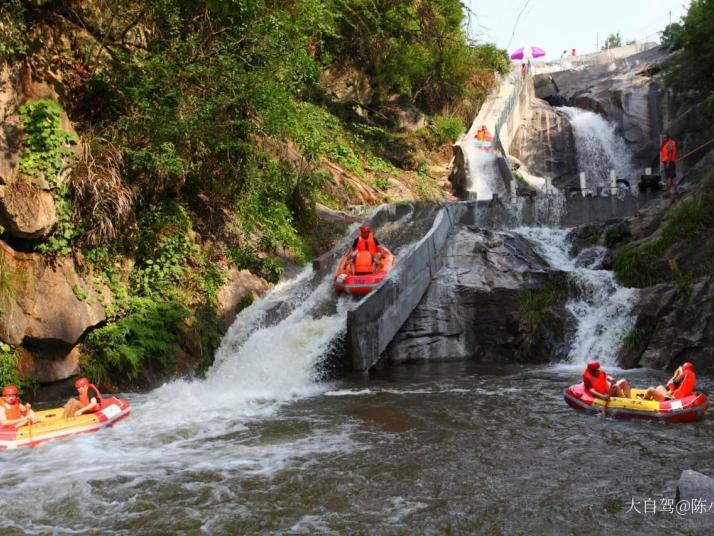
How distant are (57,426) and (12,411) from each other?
22.3 inches

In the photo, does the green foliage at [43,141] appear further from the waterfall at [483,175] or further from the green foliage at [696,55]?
the green foliage at [696,55]

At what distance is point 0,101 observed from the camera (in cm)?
1074

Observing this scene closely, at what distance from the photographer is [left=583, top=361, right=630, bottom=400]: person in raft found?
29.7 feet

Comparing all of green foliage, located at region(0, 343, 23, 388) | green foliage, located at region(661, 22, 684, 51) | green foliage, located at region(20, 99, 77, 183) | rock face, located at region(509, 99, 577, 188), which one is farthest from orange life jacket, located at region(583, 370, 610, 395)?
green foliage, located at region(661, 22, 684, 51)

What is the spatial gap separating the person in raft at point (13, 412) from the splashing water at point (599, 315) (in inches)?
364

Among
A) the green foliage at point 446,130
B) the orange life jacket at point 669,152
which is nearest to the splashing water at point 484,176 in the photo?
the green foliage at point 446,130

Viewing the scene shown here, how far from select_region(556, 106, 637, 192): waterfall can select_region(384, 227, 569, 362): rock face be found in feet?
43.5

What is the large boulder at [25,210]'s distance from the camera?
1024 cm

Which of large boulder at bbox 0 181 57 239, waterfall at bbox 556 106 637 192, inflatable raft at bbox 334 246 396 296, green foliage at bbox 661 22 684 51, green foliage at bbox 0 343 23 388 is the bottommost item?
green foliage at bbox 0 343 23 388

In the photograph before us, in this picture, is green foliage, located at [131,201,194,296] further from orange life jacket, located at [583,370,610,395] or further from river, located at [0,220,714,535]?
orange life jacket, located at [583,370,610,395]

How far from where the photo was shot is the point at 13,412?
27.7 feet

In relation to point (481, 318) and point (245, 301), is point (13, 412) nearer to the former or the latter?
point (245, 301)

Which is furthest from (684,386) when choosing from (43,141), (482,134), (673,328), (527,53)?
(527,53)

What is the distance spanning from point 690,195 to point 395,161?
12.0 metres
